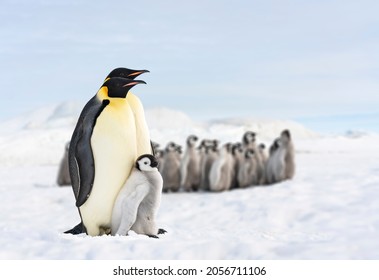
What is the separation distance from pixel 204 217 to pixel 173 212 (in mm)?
507

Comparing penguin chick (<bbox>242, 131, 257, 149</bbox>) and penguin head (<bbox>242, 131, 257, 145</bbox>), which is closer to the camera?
penguin chick (<bbox>242, 131, 257, 149</bbox>)

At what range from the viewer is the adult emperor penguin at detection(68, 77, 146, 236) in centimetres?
394

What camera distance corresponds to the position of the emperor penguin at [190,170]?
374 inches

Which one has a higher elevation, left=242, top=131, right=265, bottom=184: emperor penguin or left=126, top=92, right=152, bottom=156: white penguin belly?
left=126, top=92, right=152, bottom=156: white penguin belly

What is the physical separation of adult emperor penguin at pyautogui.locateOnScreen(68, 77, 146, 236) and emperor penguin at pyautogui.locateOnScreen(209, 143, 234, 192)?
5178 mm

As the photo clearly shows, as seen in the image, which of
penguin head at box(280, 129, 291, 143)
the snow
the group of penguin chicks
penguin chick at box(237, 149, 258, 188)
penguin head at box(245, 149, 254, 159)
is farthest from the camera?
penguin head at box(280, 129, 291, 143)

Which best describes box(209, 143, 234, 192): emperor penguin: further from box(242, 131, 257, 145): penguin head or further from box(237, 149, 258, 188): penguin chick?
box(242, 131, 257, 145): penguin head

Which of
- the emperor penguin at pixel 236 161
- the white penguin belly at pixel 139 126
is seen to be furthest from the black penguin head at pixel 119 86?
the emperor penguin at pixel 236 161

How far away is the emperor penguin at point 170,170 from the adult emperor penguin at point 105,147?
5303 millimetres

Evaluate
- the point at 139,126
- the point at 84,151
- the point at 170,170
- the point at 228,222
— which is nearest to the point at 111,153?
the point at 84,151

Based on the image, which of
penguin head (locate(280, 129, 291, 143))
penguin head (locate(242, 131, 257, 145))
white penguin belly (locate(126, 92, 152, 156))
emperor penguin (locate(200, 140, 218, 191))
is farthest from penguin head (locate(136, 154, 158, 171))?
penguin head (locate(242, 131, 257, 145))

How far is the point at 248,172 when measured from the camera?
31.1 ft

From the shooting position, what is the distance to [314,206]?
709 cm
